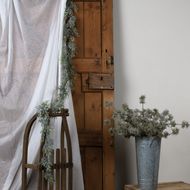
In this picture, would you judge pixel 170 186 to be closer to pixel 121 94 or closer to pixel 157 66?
pixel 121 94

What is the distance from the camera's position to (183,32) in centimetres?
291

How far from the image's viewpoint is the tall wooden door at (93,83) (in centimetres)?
269

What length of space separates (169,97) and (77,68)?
2.22 ft

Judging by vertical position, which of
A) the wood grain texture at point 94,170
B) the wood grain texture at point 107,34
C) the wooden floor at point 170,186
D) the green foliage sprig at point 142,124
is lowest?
the wooden floor at point 170,186

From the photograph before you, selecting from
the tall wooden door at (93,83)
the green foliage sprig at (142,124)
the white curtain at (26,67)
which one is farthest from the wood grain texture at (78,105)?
the green foliage sprig at (142,124)

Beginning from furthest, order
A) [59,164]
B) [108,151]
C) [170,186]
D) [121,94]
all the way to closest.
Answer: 1. [121,94]
2. [108,151]
3. [170,186]
4. [59,164]

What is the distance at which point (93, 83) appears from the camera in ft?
8.95

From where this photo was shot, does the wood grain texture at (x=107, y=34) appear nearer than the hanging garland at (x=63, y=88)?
No

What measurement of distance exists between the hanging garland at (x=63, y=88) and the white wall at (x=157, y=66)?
0.35 meters

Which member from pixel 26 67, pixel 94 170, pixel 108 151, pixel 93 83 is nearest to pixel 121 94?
pixel 93 83

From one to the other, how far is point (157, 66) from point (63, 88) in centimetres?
72

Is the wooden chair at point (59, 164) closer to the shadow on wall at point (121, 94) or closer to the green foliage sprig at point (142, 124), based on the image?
the green foliage sprig at point (142, 124)

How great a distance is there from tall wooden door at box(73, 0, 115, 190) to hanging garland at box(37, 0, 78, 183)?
10 centimetres

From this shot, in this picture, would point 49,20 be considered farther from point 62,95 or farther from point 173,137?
point 173,137
